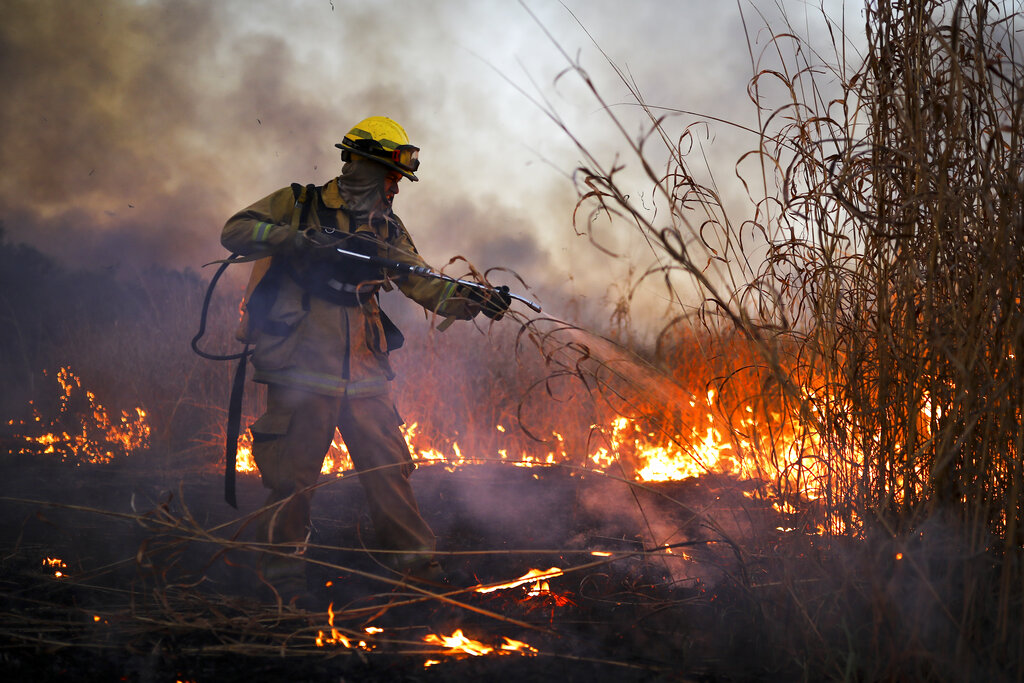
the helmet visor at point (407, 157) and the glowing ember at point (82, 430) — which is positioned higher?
the helmet visor at point (407, 157)

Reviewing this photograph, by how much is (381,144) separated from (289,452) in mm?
1476

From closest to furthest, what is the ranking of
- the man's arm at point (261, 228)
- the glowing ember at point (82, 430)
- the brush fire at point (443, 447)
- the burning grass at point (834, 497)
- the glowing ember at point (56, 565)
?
the burning grass at point (834, 497) → the man's arm at point (261, 228) → the glowing ember at point (56, 565) → the brush fire at point (443, 447) → the glowing ember at point (82, 430)

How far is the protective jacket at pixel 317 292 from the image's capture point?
341 cm

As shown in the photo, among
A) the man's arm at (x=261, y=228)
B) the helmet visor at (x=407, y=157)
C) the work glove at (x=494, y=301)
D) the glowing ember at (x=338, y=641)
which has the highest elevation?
the helmet visor at (x=407, y=157)

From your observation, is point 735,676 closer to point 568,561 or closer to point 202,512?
point 568,561

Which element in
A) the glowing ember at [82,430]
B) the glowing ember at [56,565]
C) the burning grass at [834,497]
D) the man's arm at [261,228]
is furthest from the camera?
the glowing ember at [82,430]

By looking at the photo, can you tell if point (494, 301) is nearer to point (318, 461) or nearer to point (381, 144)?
point (381, 144)

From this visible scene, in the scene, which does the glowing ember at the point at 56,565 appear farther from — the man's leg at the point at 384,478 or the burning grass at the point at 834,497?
the man's leg at the point at 384,478

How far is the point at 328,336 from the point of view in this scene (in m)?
3.55

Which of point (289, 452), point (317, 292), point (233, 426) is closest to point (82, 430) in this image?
point (233, 426)

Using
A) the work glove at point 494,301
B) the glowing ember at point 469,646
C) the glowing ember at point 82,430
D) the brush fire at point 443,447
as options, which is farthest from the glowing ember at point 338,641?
the glowing ember at point 82,430

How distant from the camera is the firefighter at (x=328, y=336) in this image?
347 cm

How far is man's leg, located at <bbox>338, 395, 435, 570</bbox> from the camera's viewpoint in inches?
143

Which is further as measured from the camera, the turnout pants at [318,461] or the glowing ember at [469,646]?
the turnout pants at [318,461]
